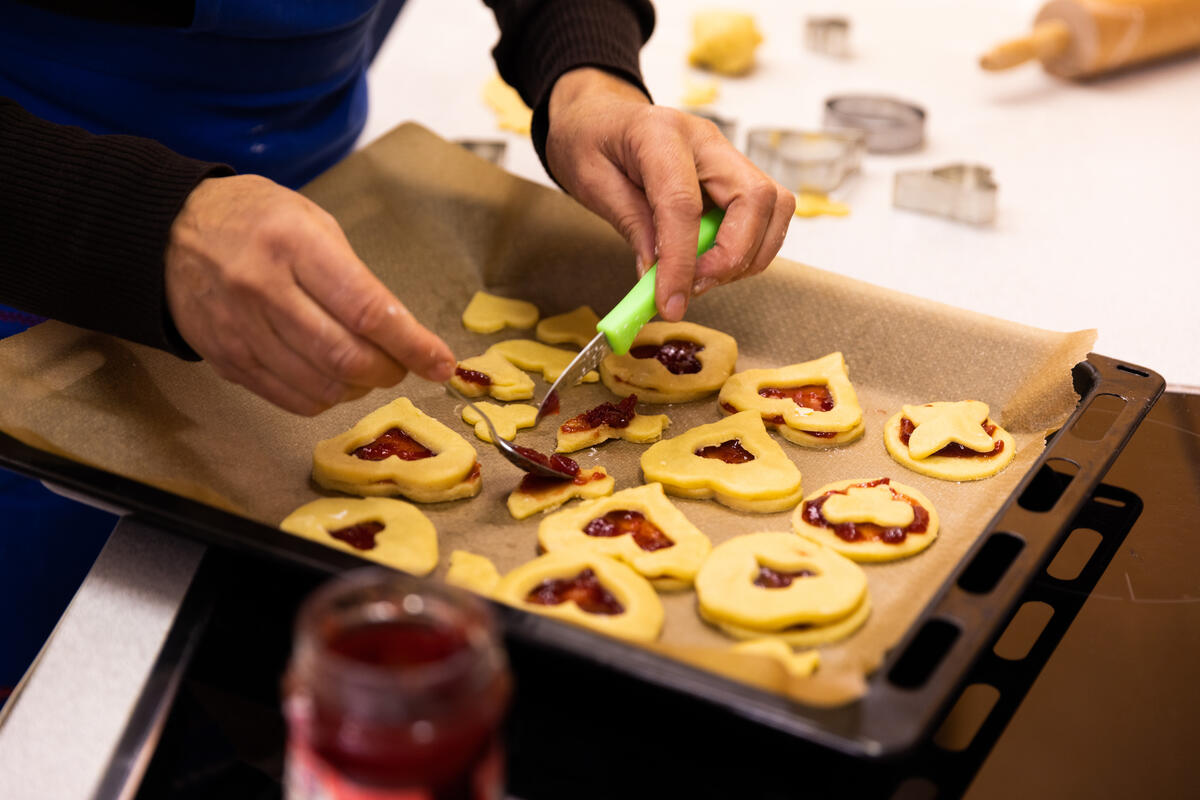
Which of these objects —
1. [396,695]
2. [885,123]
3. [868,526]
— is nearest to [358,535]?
[868,526]

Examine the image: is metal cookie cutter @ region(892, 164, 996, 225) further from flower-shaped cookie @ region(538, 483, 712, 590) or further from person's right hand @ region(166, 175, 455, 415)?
person's right hand @ region(166, 175, 455, 415)

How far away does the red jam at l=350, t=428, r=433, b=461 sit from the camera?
1434mm

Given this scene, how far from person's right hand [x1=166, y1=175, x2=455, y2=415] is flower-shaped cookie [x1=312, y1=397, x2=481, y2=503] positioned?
21cm

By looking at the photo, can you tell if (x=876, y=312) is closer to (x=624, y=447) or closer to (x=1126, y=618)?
(x=624, y=447)

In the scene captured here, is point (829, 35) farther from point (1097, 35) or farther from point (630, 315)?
point (630, 315)

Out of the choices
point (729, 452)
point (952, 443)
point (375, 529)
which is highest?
point (952, 443)

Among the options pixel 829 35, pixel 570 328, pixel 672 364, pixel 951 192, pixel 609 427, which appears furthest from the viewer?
pixel 829 35

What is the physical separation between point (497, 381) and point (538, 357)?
0.11 meters

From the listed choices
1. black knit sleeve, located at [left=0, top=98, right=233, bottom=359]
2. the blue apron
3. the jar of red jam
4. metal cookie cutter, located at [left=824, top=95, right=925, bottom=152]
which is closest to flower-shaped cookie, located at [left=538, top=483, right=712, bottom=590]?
black knit sleeve, located at [left=0, top=98, right=233, bottom=359]

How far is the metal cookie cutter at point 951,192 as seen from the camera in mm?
2145

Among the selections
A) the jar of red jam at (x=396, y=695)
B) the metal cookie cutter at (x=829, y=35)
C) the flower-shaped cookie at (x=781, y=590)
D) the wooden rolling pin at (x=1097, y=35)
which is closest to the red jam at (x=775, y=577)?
the flower-shaped cookie at (x=781, y=590)

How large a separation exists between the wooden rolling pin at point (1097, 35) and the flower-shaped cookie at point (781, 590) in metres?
1.87

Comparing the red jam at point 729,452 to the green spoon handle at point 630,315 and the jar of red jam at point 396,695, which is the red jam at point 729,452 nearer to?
the green spoon handle at point 630,315

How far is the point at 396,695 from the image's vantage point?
0.54m
